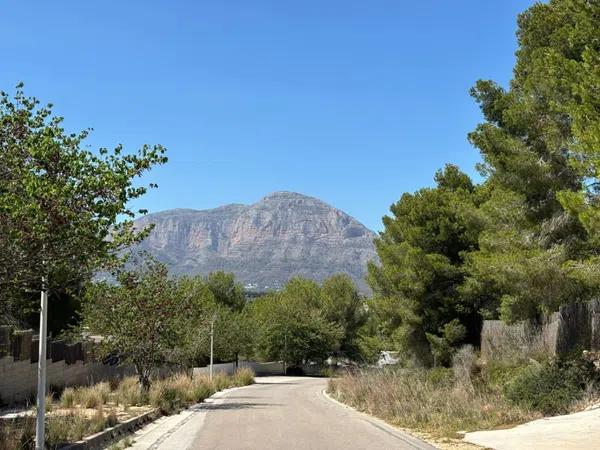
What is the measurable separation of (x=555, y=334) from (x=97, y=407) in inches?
567

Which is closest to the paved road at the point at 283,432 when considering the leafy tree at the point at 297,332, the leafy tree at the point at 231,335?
the leafy tree at the point at 231,335

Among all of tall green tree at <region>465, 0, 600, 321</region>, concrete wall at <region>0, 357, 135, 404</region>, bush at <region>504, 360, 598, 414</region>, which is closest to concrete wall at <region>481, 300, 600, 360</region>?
tall green tree at <region>465, 0, 600, 321</region>

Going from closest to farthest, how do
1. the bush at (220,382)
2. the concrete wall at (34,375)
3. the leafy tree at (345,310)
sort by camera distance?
the concrete wall at (34,375) → the bush at (220,382) → the leafy tree at (345,310)

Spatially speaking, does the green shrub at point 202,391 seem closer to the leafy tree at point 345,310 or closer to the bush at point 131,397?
the bush at point 131,397

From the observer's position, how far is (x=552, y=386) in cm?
1844

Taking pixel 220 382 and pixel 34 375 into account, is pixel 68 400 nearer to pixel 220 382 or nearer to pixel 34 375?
pixel 34 375

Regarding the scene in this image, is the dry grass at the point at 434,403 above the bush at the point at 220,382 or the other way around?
above

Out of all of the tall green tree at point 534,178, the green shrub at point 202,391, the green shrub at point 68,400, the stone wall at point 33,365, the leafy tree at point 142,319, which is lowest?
the green shrub at point 202,391

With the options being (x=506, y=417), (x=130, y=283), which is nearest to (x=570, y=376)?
(x=506, y=417)

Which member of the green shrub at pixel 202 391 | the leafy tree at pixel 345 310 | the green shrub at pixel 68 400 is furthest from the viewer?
the leafy tree at pixel 345 310

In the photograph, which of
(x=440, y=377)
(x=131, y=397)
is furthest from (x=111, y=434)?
(x=440, y=377)

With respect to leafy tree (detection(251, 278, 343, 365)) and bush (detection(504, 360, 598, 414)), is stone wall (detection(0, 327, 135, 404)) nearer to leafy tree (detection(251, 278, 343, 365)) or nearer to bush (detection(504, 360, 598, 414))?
bush (detection(504, 360, 598, 414))

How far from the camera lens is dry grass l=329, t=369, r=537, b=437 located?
58.6 feet

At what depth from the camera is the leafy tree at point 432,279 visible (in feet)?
109
